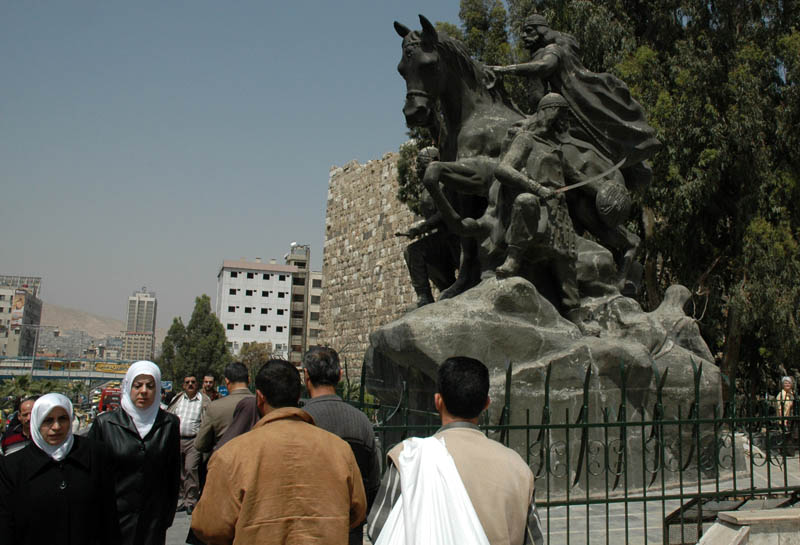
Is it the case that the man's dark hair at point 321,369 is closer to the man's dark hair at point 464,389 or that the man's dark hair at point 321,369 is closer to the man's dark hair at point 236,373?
the man's dark hair at point 464,389

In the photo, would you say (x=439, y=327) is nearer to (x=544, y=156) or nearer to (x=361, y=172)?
(x=544, y=156)

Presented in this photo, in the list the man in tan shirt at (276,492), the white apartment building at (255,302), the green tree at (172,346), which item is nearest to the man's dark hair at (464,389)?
the man in tan shirt at (276,492)

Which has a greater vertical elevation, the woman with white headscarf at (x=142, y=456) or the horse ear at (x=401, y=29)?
the horse ear at (x=401, y=29)

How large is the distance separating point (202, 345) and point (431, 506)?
5329 cm

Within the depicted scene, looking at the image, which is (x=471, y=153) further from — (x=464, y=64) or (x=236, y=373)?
(x=236, y=373)

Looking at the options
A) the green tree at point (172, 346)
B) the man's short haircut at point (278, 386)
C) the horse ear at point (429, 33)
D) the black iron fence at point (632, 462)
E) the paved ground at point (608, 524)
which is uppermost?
the horse ear at point (429, 33)

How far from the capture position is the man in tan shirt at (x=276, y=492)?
2234 millimetres

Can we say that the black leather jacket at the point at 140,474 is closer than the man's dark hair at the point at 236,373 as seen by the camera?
Yes

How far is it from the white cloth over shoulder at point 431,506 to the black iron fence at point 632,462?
2.04 meters

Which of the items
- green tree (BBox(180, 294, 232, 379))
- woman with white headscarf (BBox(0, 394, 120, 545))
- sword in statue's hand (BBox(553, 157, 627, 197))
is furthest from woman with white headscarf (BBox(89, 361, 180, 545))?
green tree (BBox(180, 294, 232, 379))

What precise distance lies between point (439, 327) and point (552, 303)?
1.40 meters

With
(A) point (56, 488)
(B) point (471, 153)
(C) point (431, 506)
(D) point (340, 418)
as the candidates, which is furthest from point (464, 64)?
(C) point (431, 506)

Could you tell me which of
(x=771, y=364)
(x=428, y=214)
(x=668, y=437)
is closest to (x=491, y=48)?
(x=771, y=364)

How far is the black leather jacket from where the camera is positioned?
324 cm
